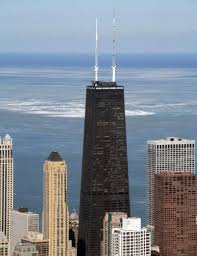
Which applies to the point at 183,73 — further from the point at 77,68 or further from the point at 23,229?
the point at 23,229

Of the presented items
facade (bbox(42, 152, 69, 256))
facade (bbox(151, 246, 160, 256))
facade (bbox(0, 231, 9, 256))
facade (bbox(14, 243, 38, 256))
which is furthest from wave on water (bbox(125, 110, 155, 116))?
facade (bbox(14, 243, 38, 256))

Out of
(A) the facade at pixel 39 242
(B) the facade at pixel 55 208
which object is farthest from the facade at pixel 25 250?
(B) the facade at pixel 55 208

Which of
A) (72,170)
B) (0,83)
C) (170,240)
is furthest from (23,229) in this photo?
(0,83)

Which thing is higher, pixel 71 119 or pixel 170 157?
pixel 71 119

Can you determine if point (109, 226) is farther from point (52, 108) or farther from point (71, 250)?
point (52, 108)

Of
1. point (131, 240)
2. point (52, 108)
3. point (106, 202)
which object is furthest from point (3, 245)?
point (52, 108)

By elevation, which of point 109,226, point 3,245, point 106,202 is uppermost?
point 106,202
